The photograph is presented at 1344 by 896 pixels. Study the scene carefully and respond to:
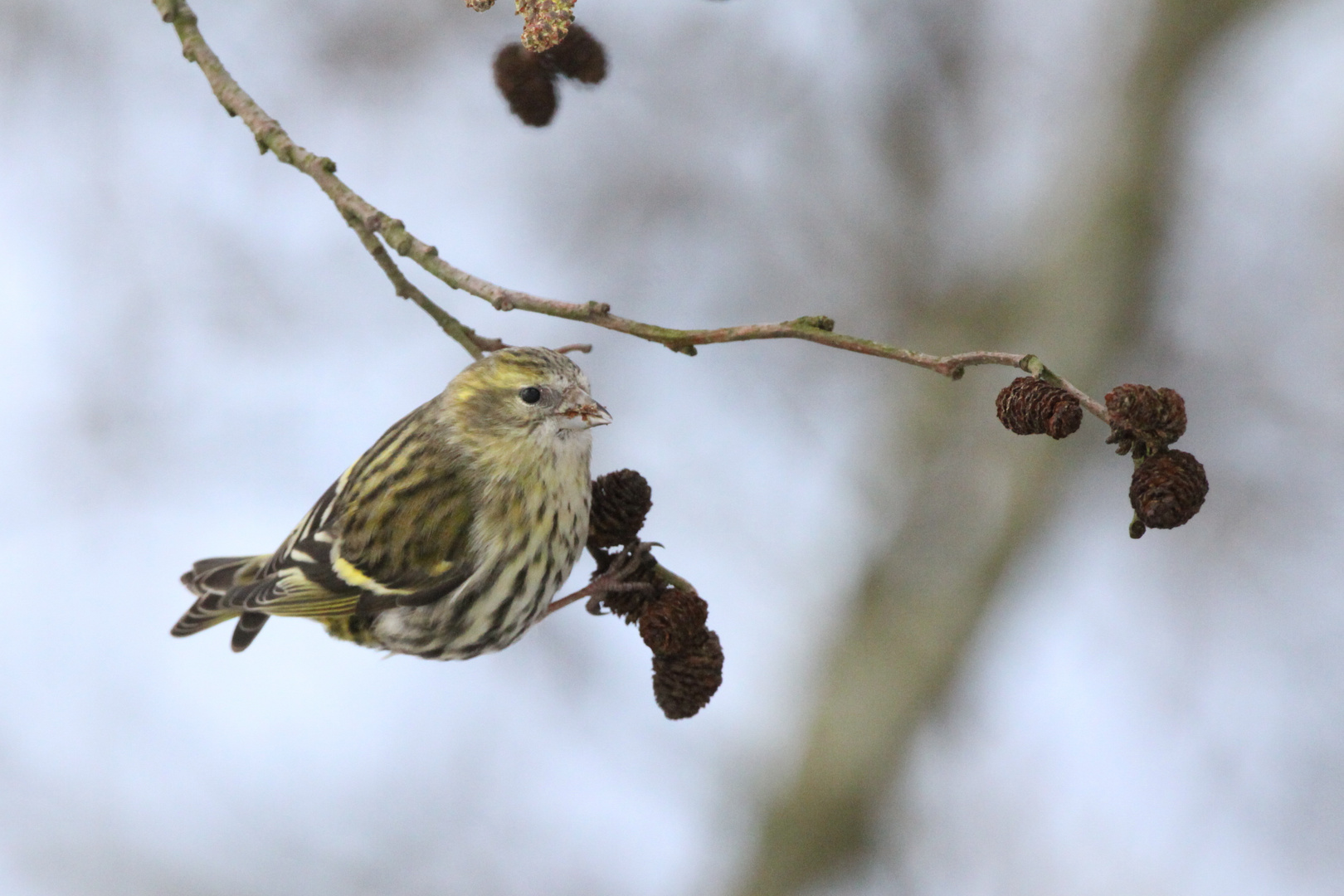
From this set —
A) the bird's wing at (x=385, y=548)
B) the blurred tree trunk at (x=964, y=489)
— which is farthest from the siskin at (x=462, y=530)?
the blurred tree trunk at (x=964, y=489)

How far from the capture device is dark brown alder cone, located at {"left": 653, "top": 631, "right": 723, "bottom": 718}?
171 cm

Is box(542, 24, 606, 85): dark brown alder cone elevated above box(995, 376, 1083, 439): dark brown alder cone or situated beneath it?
elevated above

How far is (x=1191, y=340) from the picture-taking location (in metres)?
4.93

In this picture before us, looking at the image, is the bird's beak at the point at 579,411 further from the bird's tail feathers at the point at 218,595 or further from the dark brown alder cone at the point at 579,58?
the bird's tail feathers at the point at 218,595

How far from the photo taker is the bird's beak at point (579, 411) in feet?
7.54

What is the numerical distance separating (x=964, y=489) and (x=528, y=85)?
12.6 feet

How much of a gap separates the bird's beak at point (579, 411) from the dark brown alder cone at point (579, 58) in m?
0.62

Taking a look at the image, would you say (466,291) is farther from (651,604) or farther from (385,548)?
(385,548)

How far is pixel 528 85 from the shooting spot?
1.92m

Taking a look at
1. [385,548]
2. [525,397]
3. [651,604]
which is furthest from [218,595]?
[651,604]

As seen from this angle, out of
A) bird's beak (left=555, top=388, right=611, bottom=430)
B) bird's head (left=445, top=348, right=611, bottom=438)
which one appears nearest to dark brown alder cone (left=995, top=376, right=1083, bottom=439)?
bird's beak (left=555, top=388, right=611, bottom=430)

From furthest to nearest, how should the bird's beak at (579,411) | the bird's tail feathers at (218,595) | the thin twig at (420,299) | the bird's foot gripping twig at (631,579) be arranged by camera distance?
1. the bird's tail feathers at (218,595)
2. the bird's beak at (579,411)
3. the bird's foot gripping twig at (631,579)
4. the thin twig at (420,299)

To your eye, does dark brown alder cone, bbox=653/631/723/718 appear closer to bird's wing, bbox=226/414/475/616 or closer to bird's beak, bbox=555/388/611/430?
bird's beak, bbox=555/388/611/430

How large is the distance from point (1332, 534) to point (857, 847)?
7.59ft
